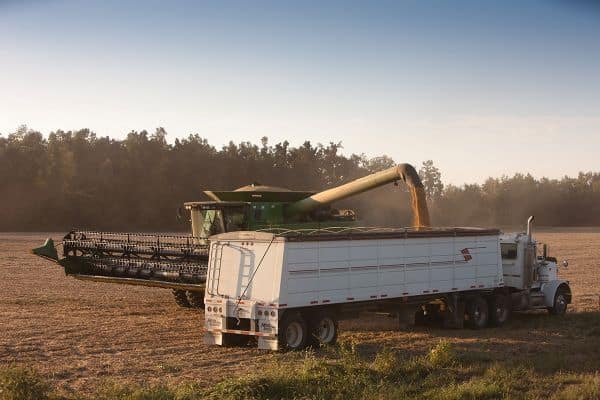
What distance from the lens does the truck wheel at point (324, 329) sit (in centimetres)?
1608

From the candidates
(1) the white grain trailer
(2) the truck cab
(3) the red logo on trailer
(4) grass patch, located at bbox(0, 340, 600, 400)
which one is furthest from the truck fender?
(4) grass patch, located at bbox(0, 340, 600, 400)

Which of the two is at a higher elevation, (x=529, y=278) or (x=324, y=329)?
(x=529, y=278)

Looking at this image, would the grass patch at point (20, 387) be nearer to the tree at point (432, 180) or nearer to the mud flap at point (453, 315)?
the mud flap at point (453, 315)

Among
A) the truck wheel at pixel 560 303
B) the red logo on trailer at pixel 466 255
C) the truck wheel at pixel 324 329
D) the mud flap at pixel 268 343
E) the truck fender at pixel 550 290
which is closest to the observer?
the mud flap at pixel 268 343

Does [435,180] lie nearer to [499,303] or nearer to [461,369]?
[499,303]

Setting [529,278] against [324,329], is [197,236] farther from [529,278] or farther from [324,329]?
[529,278]

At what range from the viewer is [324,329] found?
16.4 m

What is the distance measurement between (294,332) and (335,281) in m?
1.36

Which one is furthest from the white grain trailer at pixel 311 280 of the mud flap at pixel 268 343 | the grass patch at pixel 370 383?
the grass patch at pixel 370 383

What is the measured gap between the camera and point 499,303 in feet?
69.5

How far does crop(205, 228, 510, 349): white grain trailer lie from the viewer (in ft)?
50.5

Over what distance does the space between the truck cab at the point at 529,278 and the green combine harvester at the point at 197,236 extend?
262 centimetres

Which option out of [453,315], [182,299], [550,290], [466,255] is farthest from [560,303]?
[182,299]

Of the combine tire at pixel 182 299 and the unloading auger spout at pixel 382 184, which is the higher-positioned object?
the unloading auger spout at pixel 382 184
